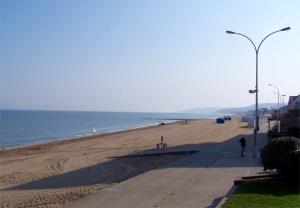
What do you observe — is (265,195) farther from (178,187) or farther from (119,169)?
(119,169)

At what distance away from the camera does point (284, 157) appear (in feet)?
51.0

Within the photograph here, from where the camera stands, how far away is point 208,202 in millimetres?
14516

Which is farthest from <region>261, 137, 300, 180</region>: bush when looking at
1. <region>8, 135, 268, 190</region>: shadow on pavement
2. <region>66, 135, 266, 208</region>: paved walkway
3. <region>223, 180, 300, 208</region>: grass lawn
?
<region>8, 135, 268, 190</region>: shadow on pavement

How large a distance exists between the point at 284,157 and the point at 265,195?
2212 millimetres

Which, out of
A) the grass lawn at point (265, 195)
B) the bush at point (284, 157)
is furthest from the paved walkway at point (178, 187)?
the bush at point (284, 157)

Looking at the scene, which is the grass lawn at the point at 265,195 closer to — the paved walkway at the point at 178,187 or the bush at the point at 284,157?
the bush at the point at 284,157

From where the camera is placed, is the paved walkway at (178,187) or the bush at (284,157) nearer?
the paved walkway at (178,187)

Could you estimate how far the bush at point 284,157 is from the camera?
1547 centimetres

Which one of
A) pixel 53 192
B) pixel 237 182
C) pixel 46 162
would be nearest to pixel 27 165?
pixel 46 162

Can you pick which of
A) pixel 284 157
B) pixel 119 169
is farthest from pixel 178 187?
pixel 119 169

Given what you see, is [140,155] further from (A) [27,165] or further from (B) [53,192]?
(B) [53,192]

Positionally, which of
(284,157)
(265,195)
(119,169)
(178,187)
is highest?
(284,157)

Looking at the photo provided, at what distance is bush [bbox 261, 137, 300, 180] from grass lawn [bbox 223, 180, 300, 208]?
0.42m

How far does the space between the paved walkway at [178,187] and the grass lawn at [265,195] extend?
776mm
